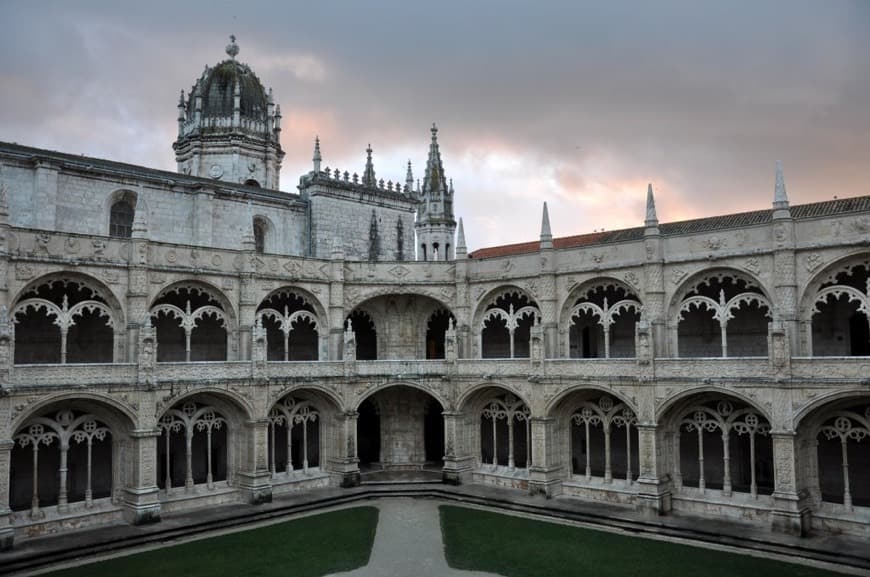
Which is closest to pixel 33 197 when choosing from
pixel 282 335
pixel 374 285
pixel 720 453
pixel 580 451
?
pixel 282 335

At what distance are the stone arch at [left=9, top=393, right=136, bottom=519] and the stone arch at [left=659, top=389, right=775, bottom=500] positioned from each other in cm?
2064

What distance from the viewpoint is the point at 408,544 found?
24.0 metres

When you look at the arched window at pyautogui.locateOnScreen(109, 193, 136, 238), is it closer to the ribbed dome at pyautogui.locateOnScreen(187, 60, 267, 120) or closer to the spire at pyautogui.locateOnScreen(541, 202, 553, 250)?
the ribbed dome at pyautogui.locateOnScreen(187, 60, 267, 120)

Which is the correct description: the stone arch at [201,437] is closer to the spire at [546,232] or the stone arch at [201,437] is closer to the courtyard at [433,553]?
the courtyard at [433,553]

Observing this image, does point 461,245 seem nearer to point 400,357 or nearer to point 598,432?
point 400,357

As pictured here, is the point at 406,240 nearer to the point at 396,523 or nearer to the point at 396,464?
the point at 396,464

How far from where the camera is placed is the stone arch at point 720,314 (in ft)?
87.0

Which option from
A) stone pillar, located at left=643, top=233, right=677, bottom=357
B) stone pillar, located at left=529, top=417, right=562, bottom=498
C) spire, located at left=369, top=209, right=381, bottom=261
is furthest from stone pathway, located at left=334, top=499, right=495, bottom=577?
spire, located at left=369, top=209, right=381, bottom=261

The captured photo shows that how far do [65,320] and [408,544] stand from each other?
14.3 metres

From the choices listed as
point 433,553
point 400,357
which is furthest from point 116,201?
point 433,553

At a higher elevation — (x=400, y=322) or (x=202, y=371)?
(x=400, y=322)

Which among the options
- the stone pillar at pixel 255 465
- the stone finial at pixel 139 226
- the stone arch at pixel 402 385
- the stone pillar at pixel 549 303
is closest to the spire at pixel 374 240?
the stone arch at pixel 402 385

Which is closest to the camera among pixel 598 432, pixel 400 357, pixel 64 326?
pixel 64 326

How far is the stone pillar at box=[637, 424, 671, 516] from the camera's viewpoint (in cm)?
2702
